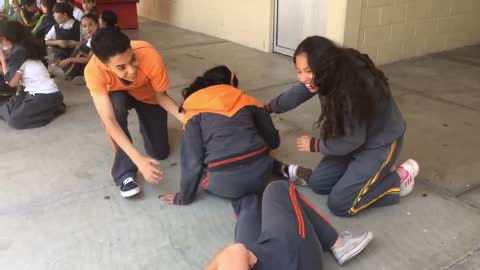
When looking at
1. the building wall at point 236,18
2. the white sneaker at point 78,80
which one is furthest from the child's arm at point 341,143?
the white sneaker at point 78,80

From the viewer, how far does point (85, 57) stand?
15.2 feet

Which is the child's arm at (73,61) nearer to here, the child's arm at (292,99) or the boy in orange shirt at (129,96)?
the boy in orange shirt at (129,96)

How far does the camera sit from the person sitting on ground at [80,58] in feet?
15.2

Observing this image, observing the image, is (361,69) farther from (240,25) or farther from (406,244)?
(240,25)

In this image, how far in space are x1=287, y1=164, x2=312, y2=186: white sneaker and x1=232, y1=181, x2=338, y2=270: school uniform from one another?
53 centimetres

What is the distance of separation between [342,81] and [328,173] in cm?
65

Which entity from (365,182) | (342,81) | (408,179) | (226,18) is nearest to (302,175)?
(365,182)

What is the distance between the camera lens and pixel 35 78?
11.4ft

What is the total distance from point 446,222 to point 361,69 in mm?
857

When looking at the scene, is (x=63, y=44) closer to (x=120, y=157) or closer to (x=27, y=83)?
(x=27, y=83)

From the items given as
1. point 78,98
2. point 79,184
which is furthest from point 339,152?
point 78,98

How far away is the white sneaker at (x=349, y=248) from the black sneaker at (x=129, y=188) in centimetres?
109

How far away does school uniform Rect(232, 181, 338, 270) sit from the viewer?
1.52 metres

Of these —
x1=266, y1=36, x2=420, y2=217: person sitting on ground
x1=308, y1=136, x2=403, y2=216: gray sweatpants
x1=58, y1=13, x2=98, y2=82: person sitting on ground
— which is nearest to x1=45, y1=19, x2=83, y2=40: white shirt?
x1=58, y1=13, x2=98, y2=82: person sitting on ground
